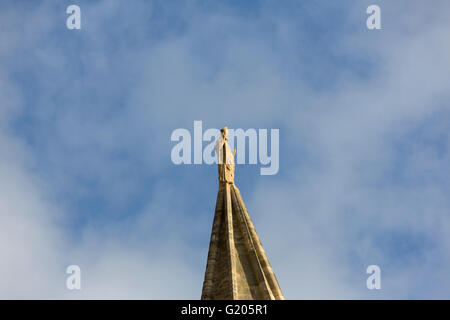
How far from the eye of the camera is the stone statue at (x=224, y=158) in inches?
1105

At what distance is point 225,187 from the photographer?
27828mm

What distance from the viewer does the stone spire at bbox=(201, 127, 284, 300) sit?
24.1 meters

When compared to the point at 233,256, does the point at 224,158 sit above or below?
above

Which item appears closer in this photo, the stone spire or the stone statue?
the stone spire

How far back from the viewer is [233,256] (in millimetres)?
25016

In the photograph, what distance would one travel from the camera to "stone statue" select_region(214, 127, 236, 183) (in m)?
Result: 28.1

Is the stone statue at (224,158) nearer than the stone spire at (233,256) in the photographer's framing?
No

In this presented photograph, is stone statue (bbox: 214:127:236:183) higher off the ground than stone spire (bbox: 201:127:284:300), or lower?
higher

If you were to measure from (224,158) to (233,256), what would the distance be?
495cm

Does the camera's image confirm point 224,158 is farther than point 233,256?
Yes
